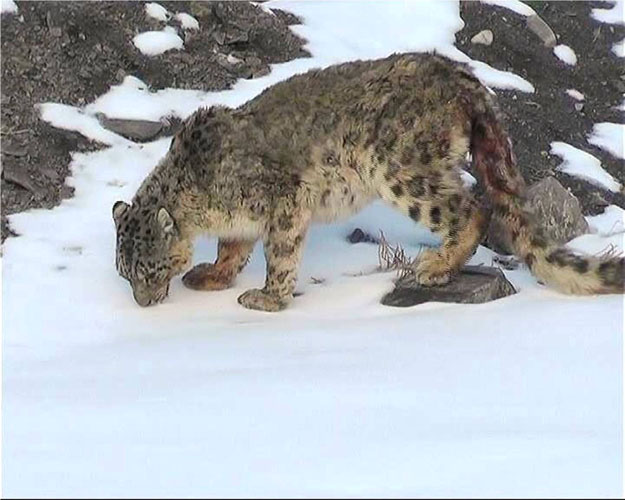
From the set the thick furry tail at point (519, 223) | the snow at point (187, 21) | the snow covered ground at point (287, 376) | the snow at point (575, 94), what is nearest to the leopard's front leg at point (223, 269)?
the snow covered ground at point (287, 376)

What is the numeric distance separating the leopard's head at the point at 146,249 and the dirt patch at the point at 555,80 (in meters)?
3.08

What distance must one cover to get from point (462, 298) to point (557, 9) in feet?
20.5

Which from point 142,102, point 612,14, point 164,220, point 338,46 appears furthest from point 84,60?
point 612,14

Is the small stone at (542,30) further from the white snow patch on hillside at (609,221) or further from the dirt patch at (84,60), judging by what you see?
the white snow patch on hillside at (609,221)

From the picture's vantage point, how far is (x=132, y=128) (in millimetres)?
7723

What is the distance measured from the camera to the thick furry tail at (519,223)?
575cm

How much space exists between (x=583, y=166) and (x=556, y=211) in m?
1.30

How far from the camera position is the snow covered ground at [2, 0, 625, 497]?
9.72ft

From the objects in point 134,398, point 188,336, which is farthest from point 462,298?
point 134,398

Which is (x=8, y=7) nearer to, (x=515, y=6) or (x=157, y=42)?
(x=157, y=42)

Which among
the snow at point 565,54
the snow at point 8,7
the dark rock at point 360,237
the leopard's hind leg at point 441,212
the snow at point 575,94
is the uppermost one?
the leopard's hind leg at point 441,212

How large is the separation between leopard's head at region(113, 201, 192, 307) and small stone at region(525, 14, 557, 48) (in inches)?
214

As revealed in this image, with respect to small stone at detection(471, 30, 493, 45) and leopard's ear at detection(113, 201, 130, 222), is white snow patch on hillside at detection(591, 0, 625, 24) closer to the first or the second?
small stone at detection(471, 30, 493, 45)

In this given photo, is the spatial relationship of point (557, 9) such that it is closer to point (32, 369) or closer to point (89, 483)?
point (32, 369)
